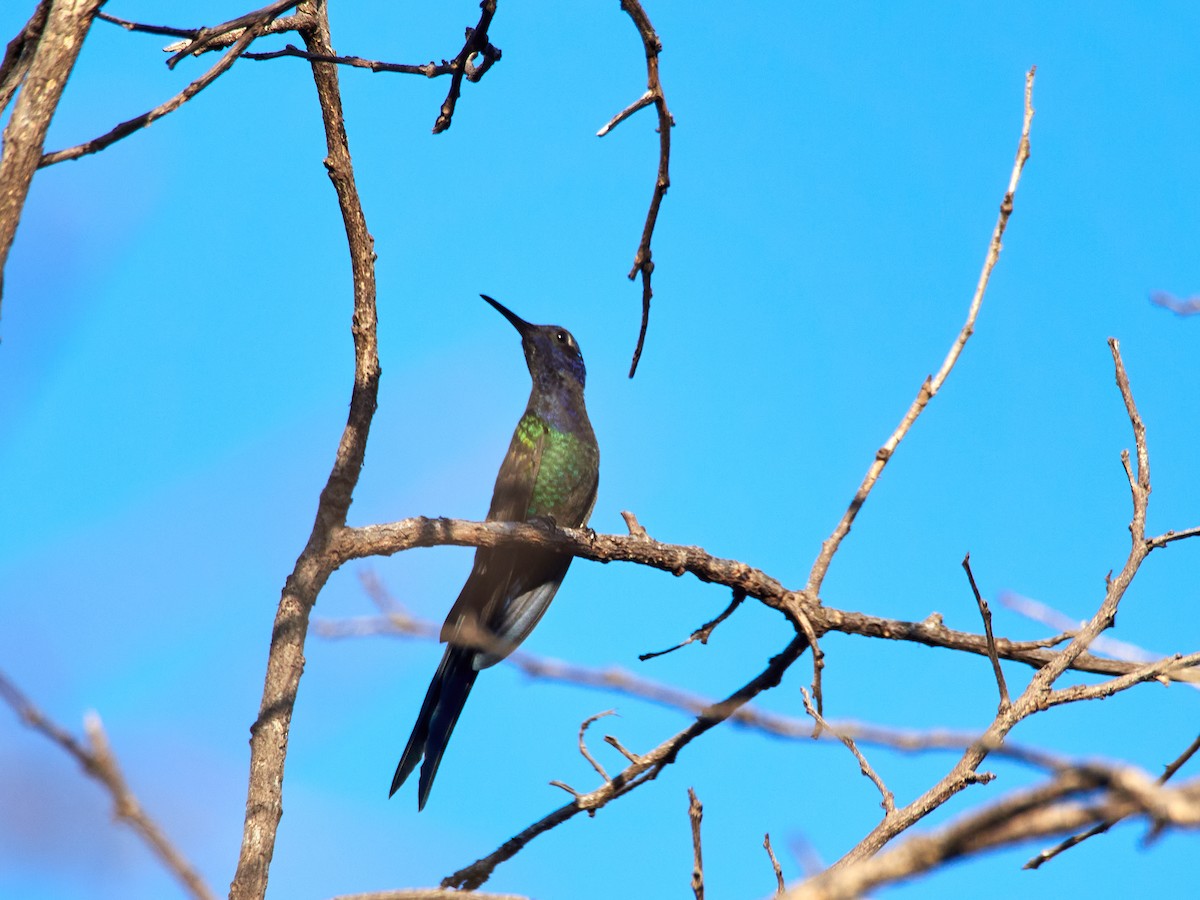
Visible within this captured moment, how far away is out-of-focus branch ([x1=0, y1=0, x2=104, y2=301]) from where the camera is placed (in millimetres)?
1923

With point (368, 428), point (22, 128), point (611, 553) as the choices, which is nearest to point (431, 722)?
point (611, 553)

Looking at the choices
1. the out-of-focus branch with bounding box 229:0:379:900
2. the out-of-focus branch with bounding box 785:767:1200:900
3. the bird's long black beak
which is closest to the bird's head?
the bird's long black beak

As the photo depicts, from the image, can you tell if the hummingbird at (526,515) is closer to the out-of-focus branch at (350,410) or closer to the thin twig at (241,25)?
the out-of-focus branch at (350,410)

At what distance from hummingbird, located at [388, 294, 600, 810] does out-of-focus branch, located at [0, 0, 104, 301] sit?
299 centimetres

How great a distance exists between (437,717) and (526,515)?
1.81 m

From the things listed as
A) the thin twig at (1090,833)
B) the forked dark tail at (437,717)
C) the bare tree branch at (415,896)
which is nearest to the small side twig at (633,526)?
the forked dark tail at (437,717)

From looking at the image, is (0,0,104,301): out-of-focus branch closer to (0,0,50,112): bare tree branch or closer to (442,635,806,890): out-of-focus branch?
(0,0,50,112): bare tree branch

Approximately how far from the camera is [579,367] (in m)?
7.85

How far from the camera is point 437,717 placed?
17.6 ft

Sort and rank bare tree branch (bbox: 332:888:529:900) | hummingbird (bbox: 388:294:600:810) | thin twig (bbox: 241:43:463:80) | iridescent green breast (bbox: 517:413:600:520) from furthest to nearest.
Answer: iridescent green breast (bbox: 517:413:600:520), hummingbird (bbox: 388:294:600:810), thin twig (bbox: 241:43:463:80), bare tree branch (bbox: 332:888:529:900)

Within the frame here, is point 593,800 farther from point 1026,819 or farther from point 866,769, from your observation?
point 1026,819

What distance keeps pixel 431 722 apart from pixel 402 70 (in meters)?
3.13

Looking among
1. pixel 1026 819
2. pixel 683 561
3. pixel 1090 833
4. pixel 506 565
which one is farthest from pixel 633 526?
pixel 1026 819

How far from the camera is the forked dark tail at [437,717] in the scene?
5012 millimetres
